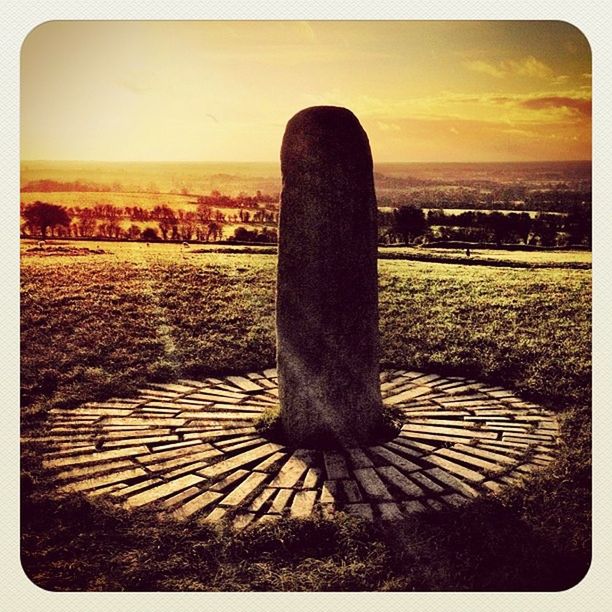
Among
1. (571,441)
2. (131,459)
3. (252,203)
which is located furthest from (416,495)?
(252,203)

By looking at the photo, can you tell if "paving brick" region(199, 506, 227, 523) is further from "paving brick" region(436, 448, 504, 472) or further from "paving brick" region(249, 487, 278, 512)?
"paving brick" region(436, 448, 504, 472)

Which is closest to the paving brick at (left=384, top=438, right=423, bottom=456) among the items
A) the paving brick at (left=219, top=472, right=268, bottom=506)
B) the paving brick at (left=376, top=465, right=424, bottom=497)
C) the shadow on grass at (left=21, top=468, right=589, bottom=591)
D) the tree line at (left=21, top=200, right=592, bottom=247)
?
the paving brick at (left=376, top=465, right=424, bottom=497)

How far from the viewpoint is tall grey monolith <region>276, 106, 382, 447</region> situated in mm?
4586

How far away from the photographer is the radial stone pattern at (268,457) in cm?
410

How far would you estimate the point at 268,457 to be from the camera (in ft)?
15.0

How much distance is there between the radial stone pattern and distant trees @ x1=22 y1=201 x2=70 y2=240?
1.90m

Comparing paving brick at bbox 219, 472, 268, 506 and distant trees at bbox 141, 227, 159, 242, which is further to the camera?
distant trees at bbox 141, 227, 159, 242

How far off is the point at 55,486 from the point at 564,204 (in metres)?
4.78

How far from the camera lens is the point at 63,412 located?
17.7 feet

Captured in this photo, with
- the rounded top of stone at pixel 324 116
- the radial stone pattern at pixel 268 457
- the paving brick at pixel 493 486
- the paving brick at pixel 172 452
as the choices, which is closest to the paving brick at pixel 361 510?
the radial stone pattern at pixel 268 457

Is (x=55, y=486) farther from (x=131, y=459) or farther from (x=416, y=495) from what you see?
(x=416, y=495)

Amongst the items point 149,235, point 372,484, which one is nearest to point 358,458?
point 372,484

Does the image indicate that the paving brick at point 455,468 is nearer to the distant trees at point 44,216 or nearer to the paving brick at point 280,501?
the paving brick at point 280,501

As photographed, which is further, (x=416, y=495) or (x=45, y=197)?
(x=45, y=197)
